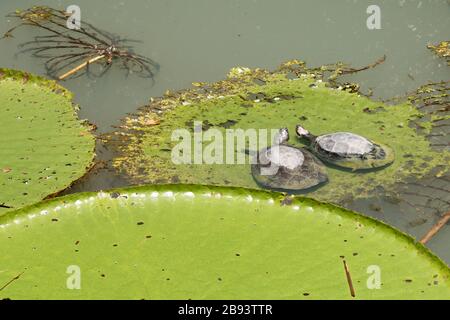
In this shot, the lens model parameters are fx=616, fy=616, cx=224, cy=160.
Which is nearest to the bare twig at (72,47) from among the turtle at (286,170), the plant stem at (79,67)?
the plant stem at (79,67)

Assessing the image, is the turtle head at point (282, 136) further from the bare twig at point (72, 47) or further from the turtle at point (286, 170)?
the bare twig at point (72, 47)

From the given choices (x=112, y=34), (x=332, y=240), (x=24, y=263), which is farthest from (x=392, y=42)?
(x=24, y=263)

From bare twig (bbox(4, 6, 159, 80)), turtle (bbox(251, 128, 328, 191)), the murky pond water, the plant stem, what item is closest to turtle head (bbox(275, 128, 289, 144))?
turtle (bbox(251, 128, 328, 191))

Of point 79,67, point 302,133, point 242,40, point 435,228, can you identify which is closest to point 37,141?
point 79,67

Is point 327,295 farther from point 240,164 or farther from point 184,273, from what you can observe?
Answer: point 240,164

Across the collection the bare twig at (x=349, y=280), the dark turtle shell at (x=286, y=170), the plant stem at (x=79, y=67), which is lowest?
the bare twig at (x=349, y=280)

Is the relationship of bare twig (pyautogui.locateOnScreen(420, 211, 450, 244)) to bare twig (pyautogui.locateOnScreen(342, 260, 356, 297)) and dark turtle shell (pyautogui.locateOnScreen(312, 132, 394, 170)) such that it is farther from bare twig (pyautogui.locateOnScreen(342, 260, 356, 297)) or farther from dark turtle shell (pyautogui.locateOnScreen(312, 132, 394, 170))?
bare twig (pyautogui.locateOnScreen(342, 260, 356, 297))
